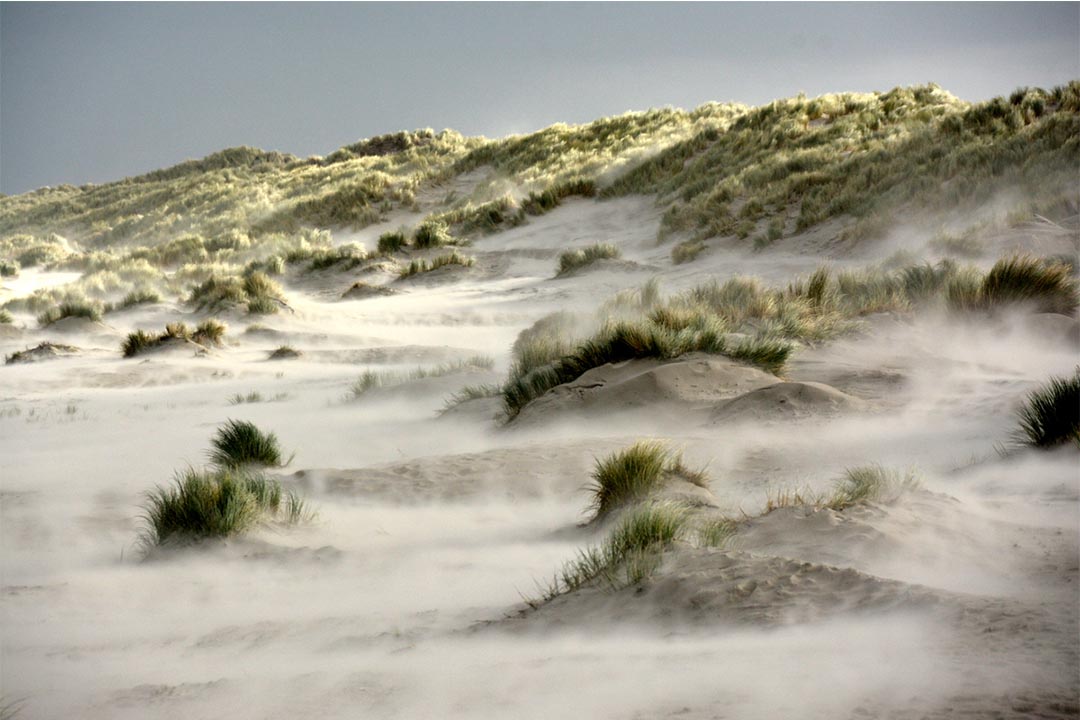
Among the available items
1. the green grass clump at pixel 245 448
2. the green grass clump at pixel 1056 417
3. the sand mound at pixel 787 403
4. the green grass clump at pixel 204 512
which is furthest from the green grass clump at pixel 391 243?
the green grass clump at pixel 1056 417

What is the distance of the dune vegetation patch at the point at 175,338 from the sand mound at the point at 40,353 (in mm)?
678

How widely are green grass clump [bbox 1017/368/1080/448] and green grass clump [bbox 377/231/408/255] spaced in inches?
688

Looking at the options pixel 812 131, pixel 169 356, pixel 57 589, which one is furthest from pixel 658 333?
pixel 812 131

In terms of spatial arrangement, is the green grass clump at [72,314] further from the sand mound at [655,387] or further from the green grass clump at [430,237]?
the sand mound at [655,387]

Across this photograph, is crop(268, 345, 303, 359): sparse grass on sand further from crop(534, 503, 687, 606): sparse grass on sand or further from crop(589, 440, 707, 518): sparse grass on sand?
crop(534, 503, 687, 606): sparse grass on sand

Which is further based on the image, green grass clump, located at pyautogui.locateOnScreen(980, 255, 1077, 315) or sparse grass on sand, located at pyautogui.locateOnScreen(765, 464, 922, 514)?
green grass clump, located at pyautogui.locateOnScreen(980, 255, 1077, 315)

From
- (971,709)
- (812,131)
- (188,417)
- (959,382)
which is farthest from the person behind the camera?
(812,131)

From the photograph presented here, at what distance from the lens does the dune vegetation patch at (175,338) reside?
11539 millimetres

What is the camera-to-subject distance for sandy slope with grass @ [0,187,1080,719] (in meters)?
2.18

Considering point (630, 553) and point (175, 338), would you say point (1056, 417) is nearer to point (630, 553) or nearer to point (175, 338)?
point (630, 553)

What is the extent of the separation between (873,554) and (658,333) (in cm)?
412

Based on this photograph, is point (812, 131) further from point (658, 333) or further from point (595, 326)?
point (658, 333)

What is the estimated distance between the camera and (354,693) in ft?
7.63

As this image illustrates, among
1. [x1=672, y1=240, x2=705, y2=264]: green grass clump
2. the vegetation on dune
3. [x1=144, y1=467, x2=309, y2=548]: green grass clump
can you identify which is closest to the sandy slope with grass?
[x1=144, y1=467, x2=309, y2=548]: green grass clump
